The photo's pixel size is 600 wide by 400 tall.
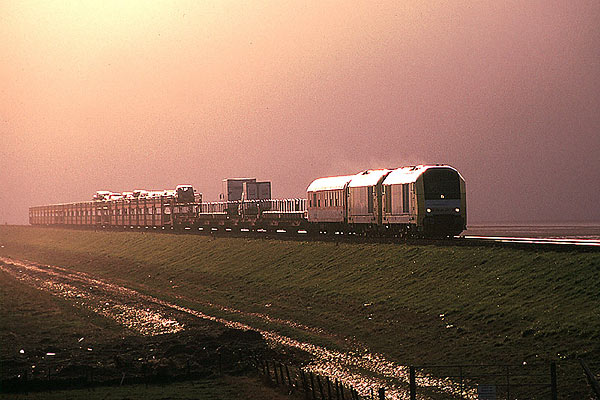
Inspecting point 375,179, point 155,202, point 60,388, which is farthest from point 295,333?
point 155,202

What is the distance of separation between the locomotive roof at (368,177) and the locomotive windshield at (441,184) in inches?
233

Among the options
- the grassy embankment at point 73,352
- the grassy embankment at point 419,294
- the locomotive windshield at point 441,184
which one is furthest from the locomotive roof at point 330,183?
the grassy embankment at point 73,352

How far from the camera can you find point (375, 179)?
54594 mm

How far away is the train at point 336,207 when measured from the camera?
4819cm

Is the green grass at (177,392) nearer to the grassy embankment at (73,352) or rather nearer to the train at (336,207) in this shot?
the grassy embankment at (73,352)

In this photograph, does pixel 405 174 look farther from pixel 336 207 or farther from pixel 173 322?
pixel 173 322

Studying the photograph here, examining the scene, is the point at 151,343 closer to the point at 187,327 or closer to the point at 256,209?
the point at 187,327

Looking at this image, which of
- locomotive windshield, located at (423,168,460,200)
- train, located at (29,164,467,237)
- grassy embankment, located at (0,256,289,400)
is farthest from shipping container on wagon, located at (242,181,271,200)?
locomotive windshield, located at (423,168,460,200)

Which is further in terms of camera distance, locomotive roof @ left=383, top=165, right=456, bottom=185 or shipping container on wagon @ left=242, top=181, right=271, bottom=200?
shipping container on wagon @ left=242, top=181, right=271, bottom=200

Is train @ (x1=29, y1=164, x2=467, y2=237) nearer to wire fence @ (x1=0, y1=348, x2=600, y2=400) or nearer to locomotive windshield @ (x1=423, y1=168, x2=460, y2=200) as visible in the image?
locomotive windshield @ (x1=423, y1=168, x2=460, y2=200)

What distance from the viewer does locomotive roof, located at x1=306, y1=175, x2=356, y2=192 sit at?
199ft

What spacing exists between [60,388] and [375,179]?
3022 cm

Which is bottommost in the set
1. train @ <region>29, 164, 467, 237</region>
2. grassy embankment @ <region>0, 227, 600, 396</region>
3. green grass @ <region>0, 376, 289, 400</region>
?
green grass @ <region>0, 376, 289, 400</region>

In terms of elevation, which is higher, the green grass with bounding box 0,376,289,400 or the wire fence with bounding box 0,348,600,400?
the wire fence with bounding box 0,348,600,400
